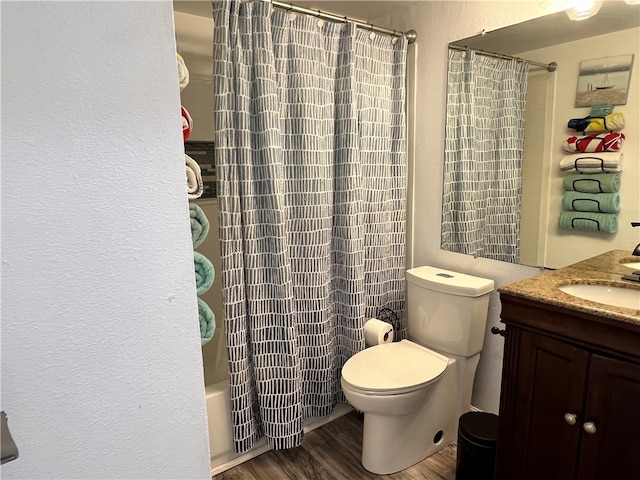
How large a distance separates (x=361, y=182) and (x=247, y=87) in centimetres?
72

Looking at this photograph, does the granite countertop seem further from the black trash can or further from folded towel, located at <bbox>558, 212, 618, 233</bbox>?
the black trash can

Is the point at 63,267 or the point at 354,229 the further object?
the point at 354,229

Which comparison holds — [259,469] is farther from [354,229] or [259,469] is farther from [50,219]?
[50,219]

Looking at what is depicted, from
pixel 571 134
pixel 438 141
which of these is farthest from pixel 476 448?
pixel 438 141

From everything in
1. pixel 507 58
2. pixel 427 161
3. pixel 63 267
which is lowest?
pixel 63 267

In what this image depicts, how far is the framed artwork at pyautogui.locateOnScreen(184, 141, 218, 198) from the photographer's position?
2383 millimetres

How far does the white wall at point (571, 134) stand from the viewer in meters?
1.58

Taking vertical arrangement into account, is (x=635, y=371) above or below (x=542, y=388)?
above

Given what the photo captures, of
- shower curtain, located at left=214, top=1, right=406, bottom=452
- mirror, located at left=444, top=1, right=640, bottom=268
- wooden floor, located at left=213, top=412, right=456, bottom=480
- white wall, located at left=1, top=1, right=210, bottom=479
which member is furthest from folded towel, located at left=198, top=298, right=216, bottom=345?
mirror, located at left=444, top=1, right=640, bottom=268

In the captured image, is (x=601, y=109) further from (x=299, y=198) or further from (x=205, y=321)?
(x=205, y=321)

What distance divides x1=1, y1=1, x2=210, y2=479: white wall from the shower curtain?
109 centimetres

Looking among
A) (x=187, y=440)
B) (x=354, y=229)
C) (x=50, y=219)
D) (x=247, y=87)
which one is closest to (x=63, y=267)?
(x=50, y=219)

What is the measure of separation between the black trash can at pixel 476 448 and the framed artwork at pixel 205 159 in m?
1.77

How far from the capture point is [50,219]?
579 millimetres
